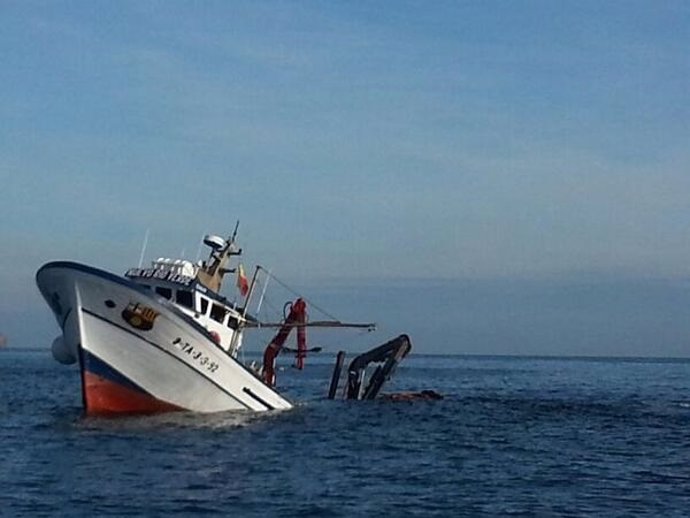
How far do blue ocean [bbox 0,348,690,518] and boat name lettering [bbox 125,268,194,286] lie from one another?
485cm

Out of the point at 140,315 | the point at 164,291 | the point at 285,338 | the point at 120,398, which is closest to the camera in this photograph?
the point at 140,315

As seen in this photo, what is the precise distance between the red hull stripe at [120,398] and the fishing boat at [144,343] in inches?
1.3

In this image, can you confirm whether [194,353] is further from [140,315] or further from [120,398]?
[120,398]

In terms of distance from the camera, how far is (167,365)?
40531mm

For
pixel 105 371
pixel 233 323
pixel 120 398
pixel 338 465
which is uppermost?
pixel 233 323

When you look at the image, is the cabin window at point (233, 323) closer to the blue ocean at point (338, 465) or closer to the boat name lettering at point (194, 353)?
the blue ocean at point (338, 465)

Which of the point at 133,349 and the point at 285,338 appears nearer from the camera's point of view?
the point at 133,349

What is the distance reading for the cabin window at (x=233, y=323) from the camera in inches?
1777

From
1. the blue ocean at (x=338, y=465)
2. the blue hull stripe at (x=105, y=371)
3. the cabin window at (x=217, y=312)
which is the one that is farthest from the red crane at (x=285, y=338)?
the blue hull stripe at (x=105, y=371)

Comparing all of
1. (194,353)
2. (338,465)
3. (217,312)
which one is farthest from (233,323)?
(338,465)

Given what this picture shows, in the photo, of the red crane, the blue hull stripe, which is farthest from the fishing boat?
the red crane

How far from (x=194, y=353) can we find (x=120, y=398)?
3048mm

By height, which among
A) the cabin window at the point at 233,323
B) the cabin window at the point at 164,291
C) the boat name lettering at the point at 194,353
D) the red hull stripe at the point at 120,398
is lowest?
the red hull stripe at the point at 120,398

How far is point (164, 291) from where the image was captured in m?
42.9
